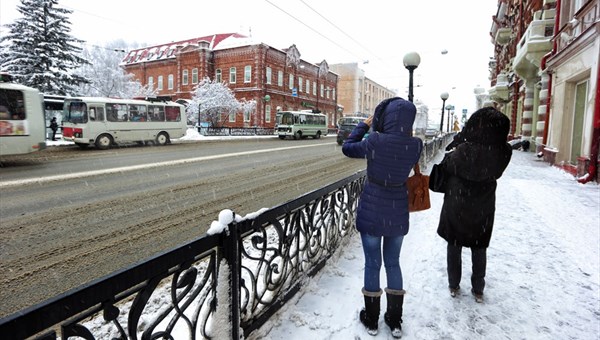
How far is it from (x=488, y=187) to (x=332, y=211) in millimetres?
1659

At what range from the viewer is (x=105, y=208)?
243 inches

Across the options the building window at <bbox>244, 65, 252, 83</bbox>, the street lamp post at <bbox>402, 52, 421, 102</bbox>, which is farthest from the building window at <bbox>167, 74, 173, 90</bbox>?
the street lamp post at <bbox>402, 52, 421, 102</bbox>

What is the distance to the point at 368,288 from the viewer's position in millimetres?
2729

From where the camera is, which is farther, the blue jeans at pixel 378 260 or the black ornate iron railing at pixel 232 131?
the black ornate iron railing at pixel 232 131

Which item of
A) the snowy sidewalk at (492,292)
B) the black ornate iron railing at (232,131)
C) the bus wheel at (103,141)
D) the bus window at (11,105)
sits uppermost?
the bus window at (11,105)

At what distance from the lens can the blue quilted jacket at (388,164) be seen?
246 centimetres

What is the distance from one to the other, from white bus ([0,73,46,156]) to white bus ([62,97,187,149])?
17.9 ft

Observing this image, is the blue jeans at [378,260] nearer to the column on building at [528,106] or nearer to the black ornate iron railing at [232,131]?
the column on building at [528,106]

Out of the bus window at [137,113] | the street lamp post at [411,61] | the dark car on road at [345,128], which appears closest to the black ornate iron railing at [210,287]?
the street lamp post at [411,61]

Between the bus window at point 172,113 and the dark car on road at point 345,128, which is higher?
the bus window at point 172,113

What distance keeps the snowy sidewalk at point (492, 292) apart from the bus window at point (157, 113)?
743 inches

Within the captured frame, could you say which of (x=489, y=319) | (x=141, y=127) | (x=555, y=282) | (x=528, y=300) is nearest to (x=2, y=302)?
(x=489, y=319)

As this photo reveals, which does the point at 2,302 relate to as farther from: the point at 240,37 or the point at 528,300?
the point at 240,37

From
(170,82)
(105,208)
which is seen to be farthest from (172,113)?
(170,82)
